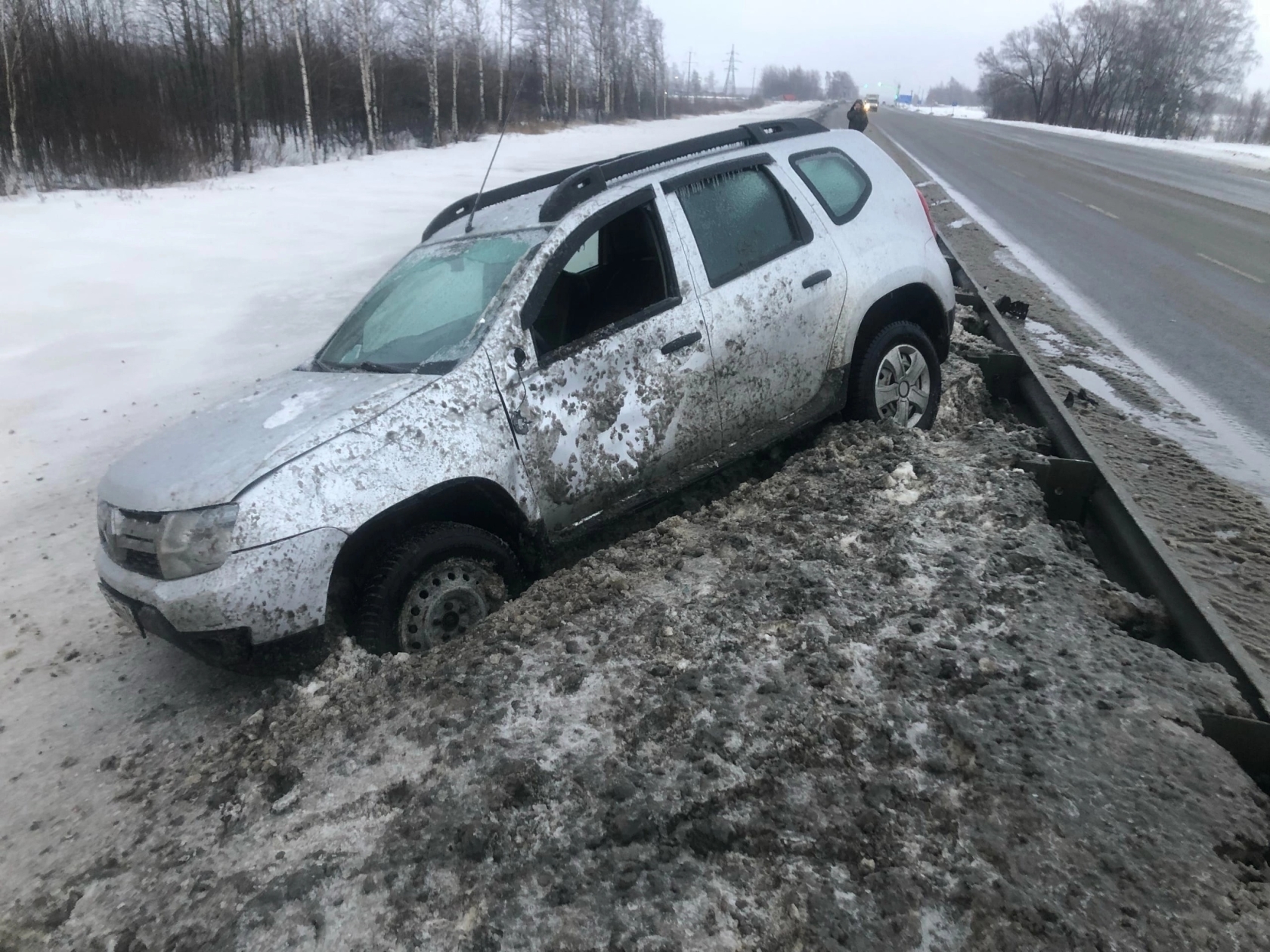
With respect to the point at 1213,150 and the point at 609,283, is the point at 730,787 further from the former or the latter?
the point at 1213,150

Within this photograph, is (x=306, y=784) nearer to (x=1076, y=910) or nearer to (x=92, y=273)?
(x=1076, y=910)

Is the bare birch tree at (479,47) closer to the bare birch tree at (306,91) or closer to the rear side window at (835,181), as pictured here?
the bare birch tree at (306,91)

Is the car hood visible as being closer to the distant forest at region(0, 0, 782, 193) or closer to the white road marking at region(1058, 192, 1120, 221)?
the distant forest at region(0, 0, 782, 193)

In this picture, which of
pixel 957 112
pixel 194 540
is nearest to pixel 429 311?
pixel 194 540

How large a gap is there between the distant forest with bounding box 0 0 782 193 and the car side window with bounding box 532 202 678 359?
2.55ft

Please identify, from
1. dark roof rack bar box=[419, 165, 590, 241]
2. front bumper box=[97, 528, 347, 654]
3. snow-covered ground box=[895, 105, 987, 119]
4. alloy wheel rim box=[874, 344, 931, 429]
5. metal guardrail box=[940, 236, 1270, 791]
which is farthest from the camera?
snow-covered ground box=[895, 105, 987, 119]

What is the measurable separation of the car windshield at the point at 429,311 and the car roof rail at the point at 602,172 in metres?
0.23

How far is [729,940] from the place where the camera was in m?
2.05

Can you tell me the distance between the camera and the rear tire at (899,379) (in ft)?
15.4

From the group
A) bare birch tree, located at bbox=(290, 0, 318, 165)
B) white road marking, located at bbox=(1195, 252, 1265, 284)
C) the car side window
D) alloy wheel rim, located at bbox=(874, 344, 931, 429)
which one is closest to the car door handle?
the car side window

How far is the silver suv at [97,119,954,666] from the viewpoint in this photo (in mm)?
3041

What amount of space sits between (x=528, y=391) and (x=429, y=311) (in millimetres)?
768

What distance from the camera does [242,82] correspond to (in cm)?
2788

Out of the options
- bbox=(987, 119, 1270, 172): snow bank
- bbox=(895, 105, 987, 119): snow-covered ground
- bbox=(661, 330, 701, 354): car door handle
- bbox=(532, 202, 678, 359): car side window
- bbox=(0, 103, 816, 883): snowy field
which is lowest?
bbox=(0, 103, 816, 883): snowy field
